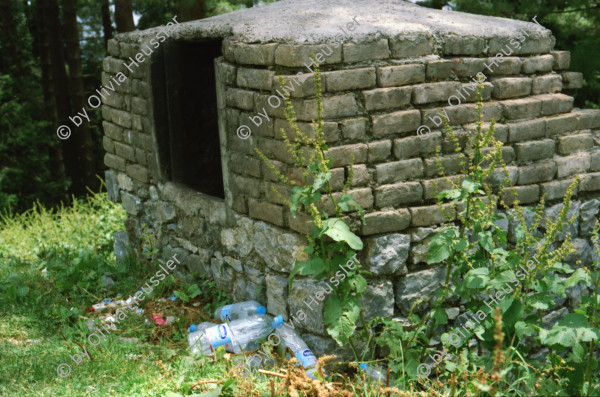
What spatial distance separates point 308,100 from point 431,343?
1562 mm

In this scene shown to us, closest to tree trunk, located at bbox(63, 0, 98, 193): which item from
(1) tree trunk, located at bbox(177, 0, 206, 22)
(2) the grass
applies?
(1) tree trunk, located at bbox(177, 0, 206, 22)

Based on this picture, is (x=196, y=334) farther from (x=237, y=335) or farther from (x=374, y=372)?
(x=374, y=372)

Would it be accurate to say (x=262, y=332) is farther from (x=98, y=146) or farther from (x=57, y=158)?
(x=98, y=146)

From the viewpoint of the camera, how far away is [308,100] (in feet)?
10.6

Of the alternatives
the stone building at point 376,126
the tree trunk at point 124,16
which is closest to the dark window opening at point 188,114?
the stone building at point 376,126

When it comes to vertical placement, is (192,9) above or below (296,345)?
above

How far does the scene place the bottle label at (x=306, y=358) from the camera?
334 centimetres

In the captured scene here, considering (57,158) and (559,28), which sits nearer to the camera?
(559,28)

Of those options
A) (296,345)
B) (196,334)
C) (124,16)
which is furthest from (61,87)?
(296,345)

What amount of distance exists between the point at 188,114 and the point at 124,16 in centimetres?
384

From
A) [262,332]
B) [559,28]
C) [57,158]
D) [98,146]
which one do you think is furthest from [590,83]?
[98,146]

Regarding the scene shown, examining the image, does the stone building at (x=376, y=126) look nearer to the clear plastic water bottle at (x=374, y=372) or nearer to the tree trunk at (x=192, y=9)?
the clear plastic water bottle at (x=374, y=372)

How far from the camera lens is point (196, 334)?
3838 millimetres

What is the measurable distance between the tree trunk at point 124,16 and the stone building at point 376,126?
384 cm
